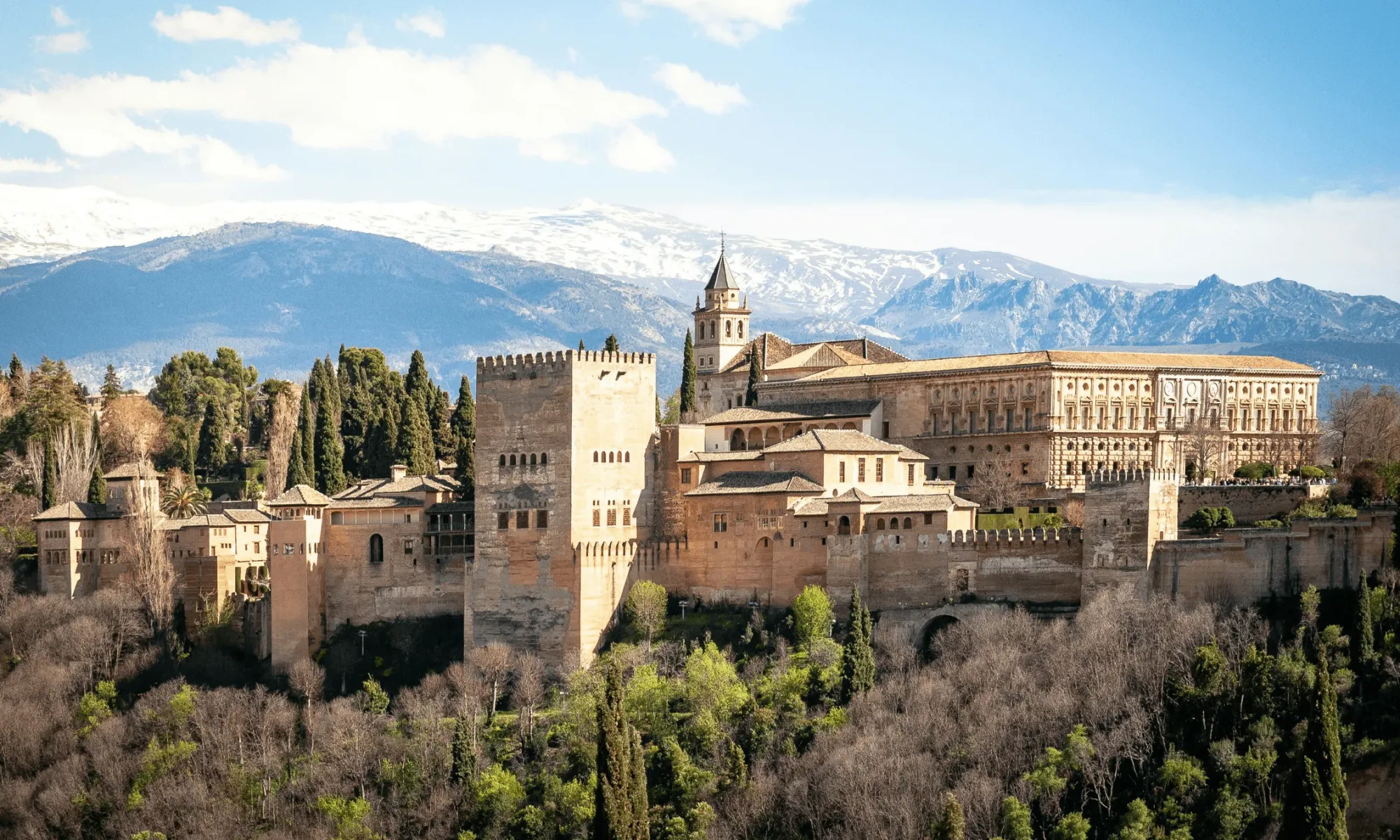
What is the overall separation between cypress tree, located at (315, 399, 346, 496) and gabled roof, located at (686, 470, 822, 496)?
19947mm

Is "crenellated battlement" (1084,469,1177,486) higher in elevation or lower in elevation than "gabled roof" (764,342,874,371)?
lower

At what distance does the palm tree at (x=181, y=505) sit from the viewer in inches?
3169

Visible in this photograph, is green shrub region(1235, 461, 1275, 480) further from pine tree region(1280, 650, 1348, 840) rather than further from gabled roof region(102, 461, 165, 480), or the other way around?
gabled roof region(102, 461, 165, 480)

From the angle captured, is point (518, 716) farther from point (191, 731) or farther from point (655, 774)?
point (191, 731)

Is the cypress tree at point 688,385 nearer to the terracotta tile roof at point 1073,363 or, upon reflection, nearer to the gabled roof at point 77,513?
the terracotta tile roof at point 1073,363

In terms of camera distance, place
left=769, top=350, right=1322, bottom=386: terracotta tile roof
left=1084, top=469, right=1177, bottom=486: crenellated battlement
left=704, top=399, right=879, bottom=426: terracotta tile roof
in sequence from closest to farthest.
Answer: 1. left=1084, top=469, right=1177, bottom=486: crenellated battlement
2. left=704, top=399, right=879, bottom=426: terracotta tile roof
3. left=769, top=350, right=1322, bottom=386: terracotta tile roof

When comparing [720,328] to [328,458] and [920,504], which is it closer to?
[328,458]

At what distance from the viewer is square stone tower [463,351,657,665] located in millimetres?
68062

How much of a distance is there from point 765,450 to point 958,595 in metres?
9.62

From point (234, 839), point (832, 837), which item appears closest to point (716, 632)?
point (832, 837)

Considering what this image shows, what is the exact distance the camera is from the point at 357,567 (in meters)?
72.7

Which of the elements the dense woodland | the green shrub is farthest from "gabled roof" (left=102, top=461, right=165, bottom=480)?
the green shrub

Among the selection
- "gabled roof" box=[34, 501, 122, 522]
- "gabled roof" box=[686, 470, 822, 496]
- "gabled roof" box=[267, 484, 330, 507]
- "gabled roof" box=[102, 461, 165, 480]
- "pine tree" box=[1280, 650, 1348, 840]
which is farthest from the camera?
"gabled roof" box=[102, 461, 165, 480]

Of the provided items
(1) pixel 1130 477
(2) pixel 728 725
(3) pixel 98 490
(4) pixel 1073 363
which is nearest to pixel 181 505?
(3) pixel 98 490
